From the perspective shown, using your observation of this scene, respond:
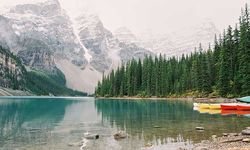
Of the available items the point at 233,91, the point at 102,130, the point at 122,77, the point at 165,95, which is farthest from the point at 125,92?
the point at 102,130

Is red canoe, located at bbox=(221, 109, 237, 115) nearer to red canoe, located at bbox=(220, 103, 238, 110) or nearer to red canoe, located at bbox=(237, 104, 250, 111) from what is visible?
red canoe, located at bbox=(220, 103, 238, 110)

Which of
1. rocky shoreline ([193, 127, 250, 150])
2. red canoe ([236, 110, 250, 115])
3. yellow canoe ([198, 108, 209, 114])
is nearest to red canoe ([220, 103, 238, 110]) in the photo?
red canoe ([236, 110, 250, 115])

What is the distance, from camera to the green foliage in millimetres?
92688

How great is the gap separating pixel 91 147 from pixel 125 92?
156m

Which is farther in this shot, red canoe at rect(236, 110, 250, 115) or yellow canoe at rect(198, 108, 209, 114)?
yellow canoe at rect(198, 108, 209, 114)

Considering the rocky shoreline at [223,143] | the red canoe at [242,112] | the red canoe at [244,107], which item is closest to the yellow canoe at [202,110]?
the red canoe at [242,112]

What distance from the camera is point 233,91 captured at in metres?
94.2

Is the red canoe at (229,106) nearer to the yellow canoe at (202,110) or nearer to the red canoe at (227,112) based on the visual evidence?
the red canoe at (227,112)

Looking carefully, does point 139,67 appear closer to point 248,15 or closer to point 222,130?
point 248,15

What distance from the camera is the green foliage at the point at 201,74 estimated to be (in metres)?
92.7

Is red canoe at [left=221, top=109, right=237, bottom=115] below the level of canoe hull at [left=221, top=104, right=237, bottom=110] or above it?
below

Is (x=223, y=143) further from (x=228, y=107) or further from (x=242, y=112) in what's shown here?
(x=228, y=107)

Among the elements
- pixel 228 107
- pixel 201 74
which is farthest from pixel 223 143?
pixel 201 74

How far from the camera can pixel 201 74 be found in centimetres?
12750
